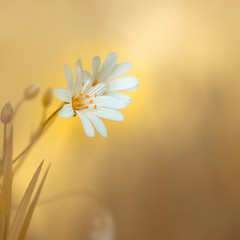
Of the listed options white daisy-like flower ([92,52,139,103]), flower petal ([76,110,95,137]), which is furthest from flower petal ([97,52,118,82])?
flower petal ([76,110,95,137])

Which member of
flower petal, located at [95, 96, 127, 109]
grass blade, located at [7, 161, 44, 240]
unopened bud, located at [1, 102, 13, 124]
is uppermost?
unopened bud, located at [1, 102, 13, 124]

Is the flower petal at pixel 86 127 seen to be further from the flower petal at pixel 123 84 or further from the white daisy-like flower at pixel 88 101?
the flower petal at pixel 123 84

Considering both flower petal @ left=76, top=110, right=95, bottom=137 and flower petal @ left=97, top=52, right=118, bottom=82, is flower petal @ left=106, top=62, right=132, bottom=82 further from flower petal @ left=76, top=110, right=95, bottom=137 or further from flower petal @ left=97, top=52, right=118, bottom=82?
flower petal @ left=76, top=110, right=95, bottom=137

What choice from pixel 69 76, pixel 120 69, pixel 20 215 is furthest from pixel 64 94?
pixel 20 215

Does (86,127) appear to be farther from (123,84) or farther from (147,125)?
(147,125)

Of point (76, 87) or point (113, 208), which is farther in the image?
point (113, 208)

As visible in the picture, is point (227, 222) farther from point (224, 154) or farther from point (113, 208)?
point (113, 208)

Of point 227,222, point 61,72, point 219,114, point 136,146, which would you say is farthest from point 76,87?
point 227,222
